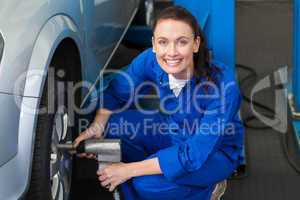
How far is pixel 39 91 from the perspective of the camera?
214cm

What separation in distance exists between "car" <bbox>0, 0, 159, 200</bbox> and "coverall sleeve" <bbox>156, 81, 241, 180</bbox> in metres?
0.47

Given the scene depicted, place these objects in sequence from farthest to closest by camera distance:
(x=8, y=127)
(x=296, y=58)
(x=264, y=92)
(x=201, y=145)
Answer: (x=264, y=92), (x=296, y=58), (x=201, y=145), (x=8, y=127)

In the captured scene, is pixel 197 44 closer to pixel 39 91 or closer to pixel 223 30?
pixel 223 30

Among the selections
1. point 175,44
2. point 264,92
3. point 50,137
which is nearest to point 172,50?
point 175,44

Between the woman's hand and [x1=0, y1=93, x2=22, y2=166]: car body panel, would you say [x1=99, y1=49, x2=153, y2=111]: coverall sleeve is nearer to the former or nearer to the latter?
the woman's hand

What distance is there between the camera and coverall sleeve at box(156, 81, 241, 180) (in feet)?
7.45

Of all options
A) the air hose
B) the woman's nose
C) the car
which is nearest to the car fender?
the car

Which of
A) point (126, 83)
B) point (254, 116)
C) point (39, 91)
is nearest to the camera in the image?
point (39, 91)

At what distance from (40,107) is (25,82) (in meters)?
0.14

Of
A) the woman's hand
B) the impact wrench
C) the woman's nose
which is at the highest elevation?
the woman's nose

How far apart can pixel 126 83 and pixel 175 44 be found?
1.56ft

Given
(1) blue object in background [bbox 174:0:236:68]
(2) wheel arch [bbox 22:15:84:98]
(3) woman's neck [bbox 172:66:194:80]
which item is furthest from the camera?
(1) blue object in background [bbox 174:0:236:68]

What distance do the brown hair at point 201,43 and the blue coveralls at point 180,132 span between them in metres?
0.03

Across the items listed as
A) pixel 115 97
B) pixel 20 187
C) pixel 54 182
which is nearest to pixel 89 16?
pixel 115 97
